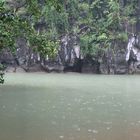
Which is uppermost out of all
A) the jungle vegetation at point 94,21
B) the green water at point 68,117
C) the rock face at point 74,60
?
the jungle vegetation at point 94,21

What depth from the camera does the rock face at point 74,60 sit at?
5094cm

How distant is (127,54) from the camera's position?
51656mm

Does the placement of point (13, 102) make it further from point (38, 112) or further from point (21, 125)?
point (21, 125)

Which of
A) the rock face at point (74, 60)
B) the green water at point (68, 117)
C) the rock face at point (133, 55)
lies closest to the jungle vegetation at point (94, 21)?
the rock face at point (74, 60)

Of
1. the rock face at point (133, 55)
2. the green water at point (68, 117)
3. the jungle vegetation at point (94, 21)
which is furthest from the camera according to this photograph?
the jungle vegetation at point (94, 21)

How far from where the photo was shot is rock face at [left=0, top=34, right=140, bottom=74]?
50.9m

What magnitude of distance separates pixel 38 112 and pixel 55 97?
5804 mm

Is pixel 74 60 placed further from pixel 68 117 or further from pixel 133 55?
pixel 68 117

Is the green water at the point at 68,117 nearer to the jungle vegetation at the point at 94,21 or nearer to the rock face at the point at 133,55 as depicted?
the rock face at the point at 133,55

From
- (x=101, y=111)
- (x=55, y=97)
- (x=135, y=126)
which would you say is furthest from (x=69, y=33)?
(x=135, y=126)

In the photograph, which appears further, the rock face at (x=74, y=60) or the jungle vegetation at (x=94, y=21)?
the jungle vegetation at (x=94, y=21)

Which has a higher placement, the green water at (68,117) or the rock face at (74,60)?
the rock face at (74,60)

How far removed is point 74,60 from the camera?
51.2m

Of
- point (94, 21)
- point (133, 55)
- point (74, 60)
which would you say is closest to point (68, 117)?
point (74, 60)
